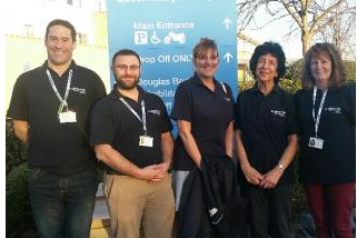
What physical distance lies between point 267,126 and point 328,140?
19.1 inches

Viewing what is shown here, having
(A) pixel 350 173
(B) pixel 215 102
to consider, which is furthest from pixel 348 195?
(B) pixel 215 102

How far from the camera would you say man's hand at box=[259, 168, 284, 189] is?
351cm

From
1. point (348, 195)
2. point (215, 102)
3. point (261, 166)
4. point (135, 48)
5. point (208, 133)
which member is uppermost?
point (135, 48)

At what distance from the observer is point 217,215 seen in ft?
11.4

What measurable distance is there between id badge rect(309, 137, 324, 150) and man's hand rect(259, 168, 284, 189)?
1.06 ft

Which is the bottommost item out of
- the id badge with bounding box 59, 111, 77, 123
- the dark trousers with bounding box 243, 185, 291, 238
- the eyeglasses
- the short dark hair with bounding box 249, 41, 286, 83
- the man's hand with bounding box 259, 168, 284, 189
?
the dark trousers with bounding box 243, 185, 291, 238

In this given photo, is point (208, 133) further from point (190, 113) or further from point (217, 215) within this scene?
point (217, 215)

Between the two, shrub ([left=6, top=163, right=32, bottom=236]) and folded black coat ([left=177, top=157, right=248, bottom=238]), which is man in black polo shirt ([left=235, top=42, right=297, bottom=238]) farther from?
shrub ([left=6, top=163, right=32, bottom=236])

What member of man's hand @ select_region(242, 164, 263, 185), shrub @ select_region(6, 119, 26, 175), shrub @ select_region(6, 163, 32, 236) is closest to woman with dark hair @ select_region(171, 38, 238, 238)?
man's hand @ select_region(242, 164, 263, 185)

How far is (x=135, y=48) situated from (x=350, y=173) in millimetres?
2549

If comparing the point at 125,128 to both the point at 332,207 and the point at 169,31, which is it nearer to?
the point at 332,207

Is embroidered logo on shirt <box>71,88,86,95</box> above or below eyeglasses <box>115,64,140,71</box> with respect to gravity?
below

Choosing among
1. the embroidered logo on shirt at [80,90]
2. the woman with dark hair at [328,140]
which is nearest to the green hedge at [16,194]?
the embroidered logo on shirt at [80,90]

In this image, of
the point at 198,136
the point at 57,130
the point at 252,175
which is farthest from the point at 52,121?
the point at 252,175
